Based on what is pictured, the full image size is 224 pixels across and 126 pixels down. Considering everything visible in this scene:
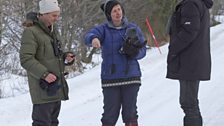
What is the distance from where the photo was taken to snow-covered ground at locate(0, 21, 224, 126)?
6.47 meters

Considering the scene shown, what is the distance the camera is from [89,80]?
9.97 m

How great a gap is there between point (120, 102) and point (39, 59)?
3.22 feet

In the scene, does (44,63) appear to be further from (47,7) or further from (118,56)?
(118,56)

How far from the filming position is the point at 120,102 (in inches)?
195

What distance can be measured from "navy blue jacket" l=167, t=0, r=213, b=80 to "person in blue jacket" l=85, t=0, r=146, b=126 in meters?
0.35

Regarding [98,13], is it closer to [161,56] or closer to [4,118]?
[161,56]

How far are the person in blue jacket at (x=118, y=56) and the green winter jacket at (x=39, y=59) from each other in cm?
40

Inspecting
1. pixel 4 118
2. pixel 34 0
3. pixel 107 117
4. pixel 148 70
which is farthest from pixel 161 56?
pixel 107 117

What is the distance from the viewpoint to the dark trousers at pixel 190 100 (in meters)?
4.79

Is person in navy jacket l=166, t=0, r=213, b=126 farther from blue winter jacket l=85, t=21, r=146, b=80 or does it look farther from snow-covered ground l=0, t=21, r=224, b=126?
snow-covered ground l=0, t=21, r=224, b=126

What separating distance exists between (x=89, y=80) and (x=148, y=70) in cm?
187

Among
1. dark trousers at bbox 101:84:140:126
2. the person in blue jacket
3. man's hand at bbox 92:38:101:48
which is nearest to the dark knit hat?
the person in blue jacket

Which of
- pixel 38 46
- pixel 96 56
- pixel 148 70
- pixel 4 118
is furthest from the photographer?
pixel 96 56

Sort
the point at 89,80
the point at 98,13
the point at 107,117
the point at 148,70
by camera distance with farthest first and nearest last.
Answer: the point at 98,13 < the point at 148,70 < the point at 89,80 < the point at 107,117
